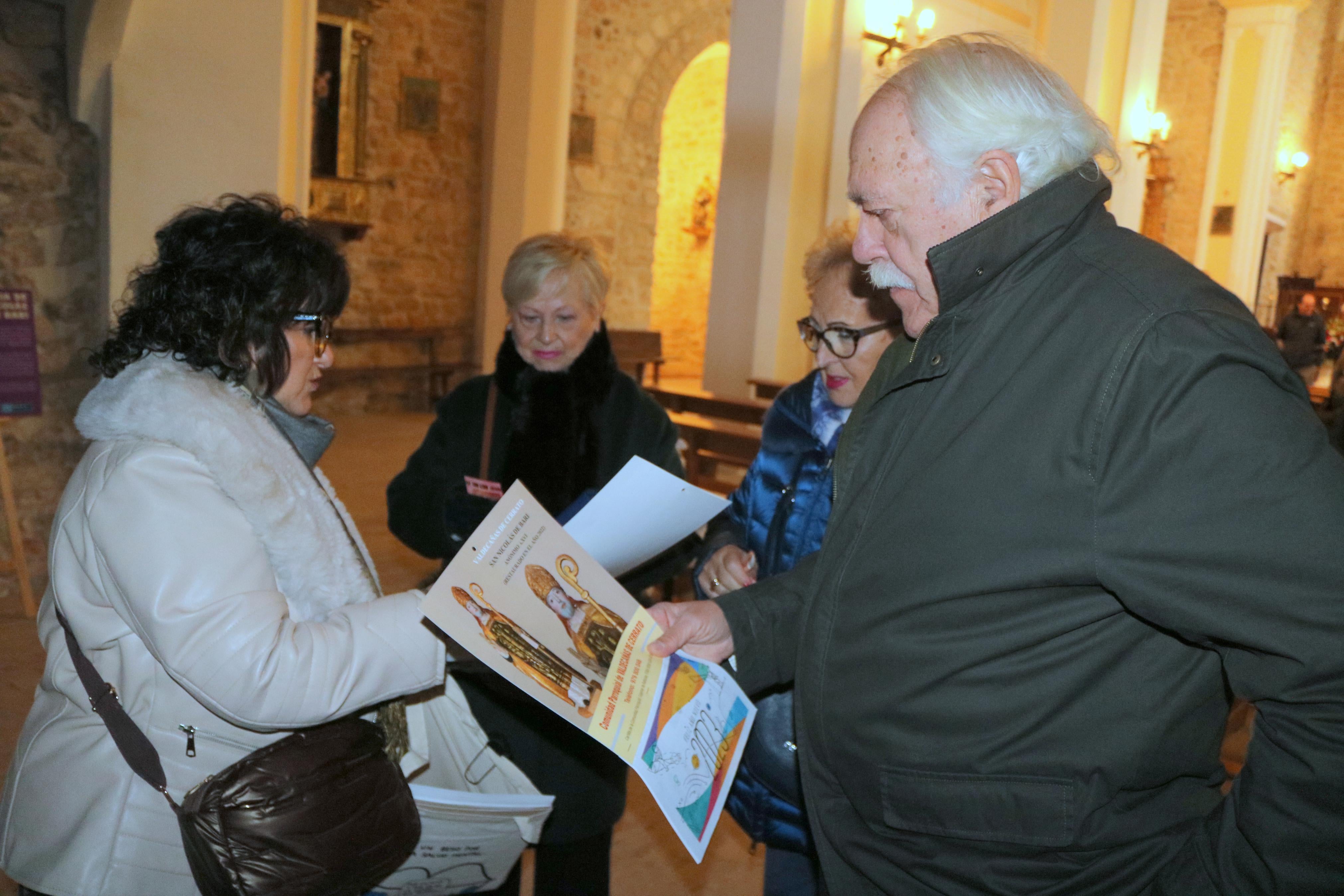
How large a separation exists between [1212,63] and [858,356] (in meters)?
15.3

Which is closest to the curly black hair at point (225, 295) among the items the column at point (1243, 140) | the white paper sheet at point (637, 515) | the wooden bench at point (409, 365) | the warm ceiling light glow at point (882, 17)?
the white paper sheet at point (637, 515)

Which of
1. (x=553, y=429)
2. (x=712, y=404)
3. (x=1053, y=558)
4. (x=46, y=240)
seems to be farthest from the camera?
Answer: (x=712, y=404)

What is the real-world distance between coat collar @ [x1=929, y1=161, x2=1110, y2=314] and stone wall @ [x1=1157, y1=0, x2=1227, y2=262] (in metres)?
14.7

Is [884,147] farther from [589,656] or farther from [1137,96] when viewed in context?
[1137,96]

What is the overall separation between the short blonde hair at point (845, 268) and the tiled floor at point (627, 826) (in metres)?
1.10

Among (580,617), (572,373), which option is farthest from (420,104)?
(580,617)

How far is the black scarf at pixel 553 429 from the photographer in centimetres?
231

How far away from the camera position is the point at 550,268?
2.37m

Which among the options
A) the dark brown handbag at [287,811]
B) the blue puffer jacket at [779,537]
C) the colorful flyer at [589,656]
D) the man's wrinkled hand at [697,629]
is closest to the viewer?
the colorful flyer at [589,656]

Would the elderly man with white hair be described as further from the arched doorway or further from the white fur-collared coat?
the arched doorway

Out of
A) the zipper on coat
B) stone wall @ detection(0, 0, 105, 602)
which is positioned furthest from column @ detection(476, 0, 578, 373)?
the zipper on coat

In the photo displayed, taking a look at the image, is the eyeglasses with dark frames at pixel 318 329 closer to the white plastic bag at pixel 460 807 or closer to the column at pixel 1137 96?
the white plastic bag at pixel 460 807

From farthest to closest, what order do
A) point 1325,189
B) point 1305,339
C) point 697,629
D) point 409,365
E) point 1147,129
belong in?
point 1325,189 < point 1305,339 < point 409,365 < point 1147,129 < point 697,629

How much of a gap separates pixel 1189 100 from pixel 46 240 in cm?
1512
